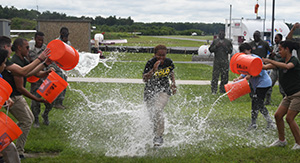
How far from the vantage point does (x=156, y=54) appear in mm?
6328

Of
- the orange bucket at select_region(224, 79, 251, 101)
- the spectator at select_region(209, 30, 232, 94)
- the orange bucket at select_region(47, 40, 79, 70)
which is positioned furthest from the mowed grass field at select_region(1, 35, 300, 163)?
the spectator at select_region(209, 30, 232, 94)

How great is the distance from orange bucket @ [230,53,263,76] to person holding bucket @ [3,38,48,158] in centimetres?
331

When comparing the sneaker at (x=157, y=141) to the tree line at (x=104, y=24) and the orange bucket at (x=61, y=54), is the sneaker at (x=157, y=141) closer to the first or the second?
the orange bucket at (x=61, y=54)

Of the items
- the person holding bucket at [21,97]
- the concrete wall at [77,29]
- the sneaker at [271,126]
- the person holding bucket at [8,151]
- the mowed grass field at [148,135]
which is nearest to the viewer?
the person holding bucket at [8,151]

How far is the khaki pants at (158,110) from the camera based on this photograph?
6.15 m

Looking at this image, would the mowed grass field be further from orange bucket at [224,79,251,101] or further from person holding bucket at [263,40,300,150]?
orange bucket at [224,79,251,101]

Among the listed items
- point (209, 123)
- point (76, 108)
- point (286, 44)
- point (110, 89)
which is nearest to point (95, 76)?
point (110, 89)

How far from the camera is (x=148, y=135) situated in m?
6.47

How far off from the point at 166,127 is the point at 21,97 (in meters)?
2.90

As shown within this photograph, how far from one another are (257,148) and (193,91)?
19.6ft

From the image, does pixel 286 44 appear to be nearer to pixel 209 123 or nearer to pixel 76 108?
pixel 209 123

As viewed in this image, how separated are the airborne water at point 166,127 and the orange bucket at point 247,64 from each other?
1.20m

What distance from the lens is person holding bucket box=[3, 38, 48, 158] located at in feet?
17.0

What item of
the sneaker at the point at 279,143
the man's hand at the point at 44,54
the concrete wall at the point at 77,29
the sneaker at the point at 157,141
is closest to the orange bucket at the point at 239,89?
the sneaker at the point at 279,143
